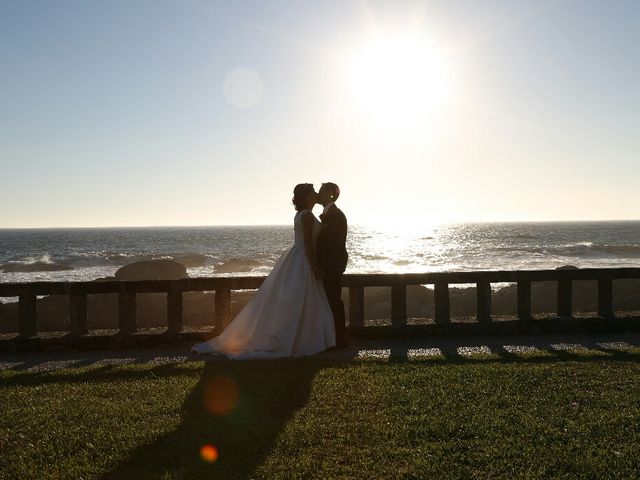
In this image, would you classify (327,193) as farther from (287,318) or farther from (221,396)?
(221,396)

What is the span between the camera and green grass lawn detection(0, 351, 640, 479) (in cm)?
433

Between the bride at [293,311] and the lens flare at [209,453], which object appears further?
the bride at [293,311]

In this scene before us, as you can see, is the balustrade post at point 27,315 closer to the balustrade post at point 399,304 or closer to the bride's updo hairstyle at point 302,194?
the bride's updo hairstyle at point 302,194

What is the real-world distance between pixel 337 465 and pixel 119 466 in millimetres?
1488

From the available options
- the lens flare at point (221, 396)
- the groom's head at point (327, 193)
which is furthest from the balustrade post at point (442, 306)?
the lens flare at point (221, 396)

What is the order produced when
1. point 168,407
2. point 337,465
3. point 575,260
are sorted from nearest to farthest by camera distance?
point 337,465, point 168,407, point 575,260

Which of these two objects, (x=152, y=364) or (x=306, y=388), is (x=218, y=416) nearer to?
(x=306, y=388)

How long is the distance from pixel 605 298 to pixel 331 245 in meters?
4.69

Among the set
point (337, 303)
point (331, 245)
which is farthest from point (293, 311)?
point (331, 245)

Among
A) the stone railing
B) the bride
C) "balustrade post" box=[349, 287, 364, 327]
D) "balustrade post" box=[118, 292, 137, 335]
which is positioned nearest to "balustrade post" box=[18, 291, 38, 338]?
the stone railing

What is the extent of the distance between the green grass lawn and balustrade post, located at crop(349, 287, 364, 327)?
86.6 inches

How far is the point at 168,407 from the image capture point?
19.0 ft

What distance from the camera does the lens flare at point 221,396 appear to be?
5.76m

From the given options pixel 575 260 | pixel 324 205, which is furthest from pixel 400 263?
pixel 324 205
